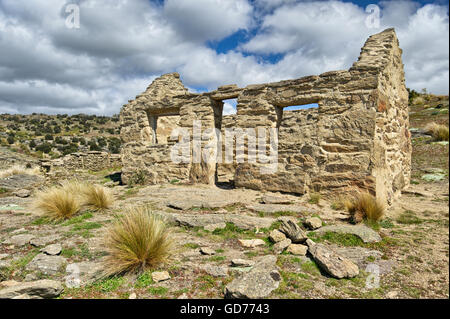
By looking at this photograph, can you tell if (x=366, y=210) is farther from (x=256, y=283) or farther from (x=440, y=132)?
(x=440, y=132)

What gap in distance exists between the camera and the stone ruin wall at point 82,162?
1132 centimetres

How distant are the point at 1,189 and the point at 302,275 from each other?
11.2 metres

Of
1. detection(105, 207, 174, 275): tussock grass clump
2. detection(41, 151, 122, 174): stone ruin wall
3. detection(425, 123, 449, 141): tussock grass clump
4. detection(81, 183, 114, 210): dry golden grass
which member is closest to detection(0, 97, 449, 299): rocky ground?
detection(105, 207, 174, 275): tussock grass clump

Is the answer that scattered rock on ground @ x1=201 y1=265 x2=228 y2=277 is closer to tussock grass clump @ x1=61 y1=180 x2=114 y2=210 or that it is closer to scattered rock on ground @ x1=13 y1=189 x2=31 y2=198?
tussock grass clump @ x1=61 y1=180 x2=114 y2=210

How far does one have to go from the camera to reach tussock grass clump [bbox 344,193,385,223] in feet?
15.7

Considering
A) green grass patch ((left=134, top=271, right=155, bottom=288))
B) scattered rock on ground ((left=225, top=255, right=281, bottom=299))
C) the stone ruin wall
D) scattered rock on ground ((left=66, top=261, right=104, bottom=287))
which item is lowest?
scattered rock on ground ((left=66, top=261, right=104, bottom=287))

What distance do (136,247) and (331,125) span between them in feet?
16.2

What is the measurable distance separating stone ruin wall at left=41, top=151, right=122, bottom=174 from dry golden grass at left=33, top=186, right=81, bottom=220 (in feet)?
20.5

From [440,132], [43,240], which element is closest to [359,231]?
[43,240]

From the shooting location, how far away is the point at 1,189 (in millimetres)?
9844

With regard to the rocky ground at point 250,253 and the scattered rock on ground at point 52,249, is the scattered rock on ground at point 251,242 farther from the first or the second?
the scattered rock on ground at point 52,249

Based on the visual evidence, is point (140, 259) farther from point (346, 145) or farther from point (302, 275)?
point (346, 145)

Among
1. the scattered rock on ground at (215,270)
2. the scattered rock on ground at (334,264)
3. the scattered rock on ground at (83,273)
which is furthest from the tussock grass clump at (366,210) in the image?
the scattered rock on ground at (83,273)
